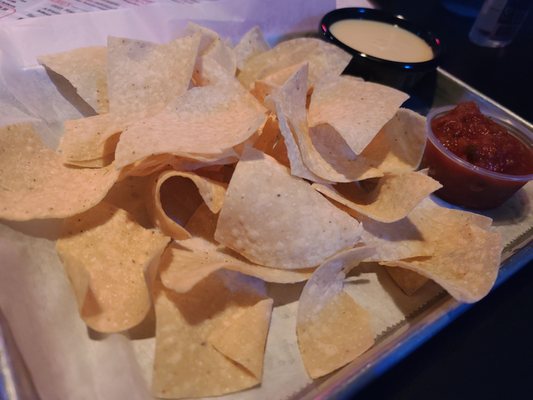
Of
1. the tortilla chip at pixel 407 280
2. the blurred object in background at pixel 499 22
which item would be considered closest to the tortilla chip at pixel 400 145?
the tortilla chip at pixel 407 280

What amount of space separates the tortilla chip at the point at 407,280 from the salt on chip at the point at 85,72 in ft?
2.73

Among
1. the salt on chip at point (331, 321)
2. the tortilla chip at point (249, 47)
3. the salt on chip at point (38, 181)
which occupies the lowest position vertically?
the salt on chip at point (331, 321)

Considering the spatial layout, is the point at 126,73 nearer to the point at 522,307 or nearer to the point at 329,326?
the point at 329,326

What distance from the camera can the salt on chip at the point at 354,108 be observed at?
1066 mm

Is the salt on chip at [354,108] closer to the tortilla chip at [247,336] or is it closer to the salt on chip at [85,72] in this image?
the tortilla chip at [247,336]

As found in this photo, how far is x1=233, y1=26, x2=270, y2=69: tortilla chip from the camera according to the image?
146 cm

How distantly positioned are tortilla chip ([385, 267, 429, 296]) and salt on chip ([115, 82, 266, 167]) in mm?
453

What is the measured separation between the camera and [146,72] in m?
1.20

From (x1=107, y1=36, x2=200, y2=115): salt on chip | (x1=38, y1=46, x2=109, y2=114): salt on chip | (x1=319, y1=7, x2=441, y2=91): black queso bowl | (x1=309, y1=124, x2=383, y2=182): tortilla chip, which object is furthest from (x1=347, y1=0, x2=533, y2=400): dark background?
(x1=38, y1=46, x2=109, y2=114): salt on chip

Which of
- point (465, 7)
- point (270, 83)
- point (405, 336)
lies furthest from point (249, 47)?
point (465, 7)

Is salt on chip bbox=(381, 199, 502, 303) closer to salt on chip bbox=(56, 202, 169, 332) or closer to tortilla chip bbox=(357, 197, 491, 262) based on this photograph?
tortilla chip bbox=(357, 197, 491, 262)

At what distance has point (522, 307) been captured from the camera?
3.70ft

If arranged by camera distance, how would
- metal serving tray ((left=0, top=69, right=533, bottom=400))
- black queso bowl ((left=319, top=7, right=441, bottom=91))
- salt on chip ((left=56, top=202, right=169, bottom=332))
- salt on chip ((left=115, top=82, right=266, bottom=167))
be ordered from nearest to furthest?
metal serving tray ((left=0, top=69, right=533, bottom=400)) < salt on chip ((left=56, top=202, right=169, bottom=332)) < salt on chip ((left=115, top=82, right=266, bottom=167)) < black queso bowl ((left=319, top=7, right=441, bottom=91))

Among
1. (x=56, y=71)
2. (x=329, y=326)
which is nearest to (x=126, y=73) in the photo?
(x=56, y=71)
